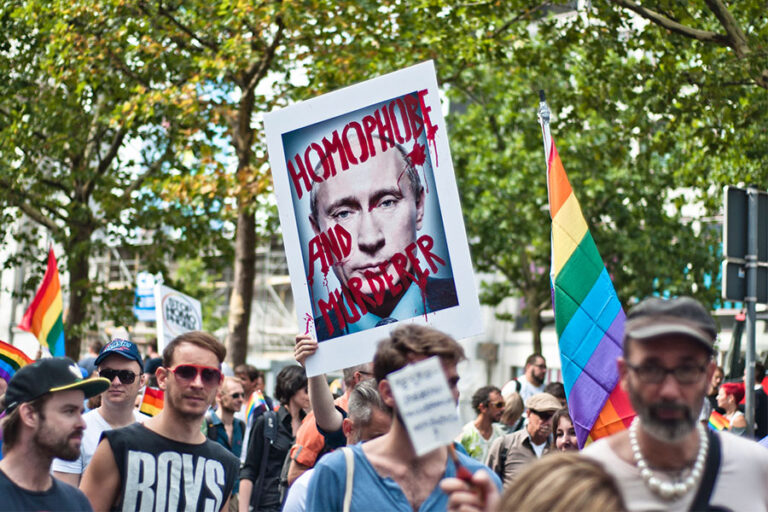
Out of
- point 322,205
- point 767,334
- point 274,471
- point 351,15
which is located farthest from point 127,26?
point 767,334

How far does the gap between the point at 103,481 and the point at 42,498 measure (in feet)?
2.52

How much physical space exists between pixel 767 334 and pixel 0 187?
19969mm

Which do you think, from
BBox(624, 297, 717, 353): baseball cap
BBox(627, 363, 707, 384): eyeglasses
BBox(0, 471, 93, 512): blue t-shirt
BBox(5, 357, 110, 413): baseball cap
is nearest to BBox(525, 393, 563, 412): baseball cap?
BBox(5, 357, 110, 413): baseball cap

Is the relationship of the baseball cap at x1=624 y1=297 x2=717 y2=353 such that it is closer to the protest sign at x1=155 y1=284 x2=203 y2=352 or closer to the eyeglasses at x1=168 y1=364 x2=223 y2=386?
the eyeglasses at x1=168 y1=364 x2=223 y2=386

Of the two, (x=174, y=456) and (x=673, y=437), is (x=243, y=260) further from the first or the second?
(x=673, y=437)

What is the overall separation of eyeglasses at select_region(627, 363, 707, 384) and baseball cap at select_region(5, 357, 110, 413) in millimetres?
2215

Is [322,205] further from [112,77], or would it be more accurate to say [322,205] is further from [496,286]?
[496,286]

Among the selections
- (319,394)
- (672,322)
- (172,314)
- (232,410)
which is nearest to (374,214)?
(319,394)

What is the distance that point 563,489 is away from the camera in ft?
7.71

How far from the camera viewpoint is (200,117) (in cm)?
1571

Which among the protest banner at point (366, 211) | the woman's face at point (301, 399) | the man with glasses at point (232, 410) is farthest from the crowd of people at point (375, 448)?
the man with glasses at point (232, 410)

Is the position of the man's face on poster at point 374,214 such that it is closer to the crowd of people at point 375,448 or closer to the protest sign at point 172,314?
the crowd of people at point 375,448

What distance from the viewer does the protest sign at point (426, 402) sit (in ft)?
9.07

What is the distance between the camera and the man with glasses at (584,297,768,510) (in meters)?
2.87
